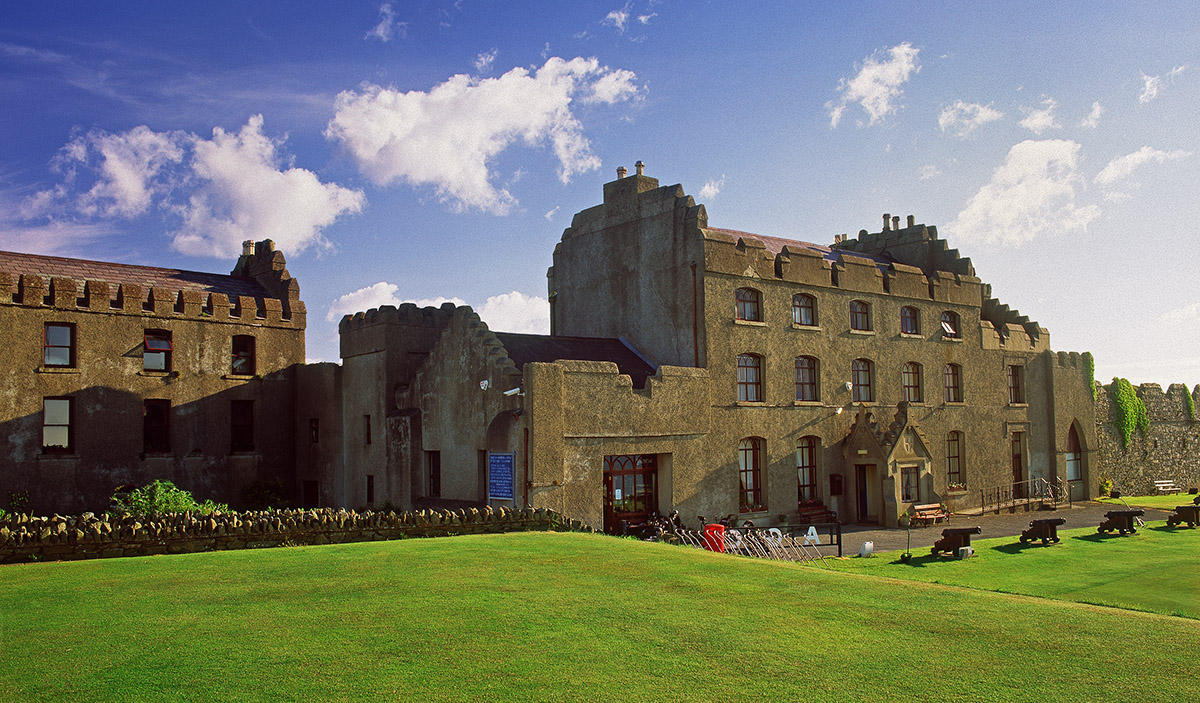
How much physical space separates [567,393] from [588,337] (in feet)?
28.7

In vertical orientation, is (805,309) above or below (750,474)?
above

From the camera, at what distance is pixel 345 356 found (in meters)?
33.1

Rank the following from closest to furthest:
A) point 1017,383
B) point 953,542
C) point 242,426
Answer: point 953,542, point 242,426, point 1017,383

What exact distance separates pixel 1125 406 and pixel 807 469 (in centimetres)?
2392

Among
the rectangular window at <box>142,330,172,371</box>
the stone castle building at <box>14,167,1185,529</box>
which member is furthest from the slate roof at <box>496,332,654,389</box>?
the rectangular window at <box>142,330,172,371</box>

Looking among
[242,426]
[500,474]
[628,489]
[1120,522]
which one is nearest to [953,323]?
[1120,522]

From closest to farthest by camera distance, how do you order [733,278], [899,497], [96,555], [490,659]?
[490,659], [96,555], [733,278], [899,497]

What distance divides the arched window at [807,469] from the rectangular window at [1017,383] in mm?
14017

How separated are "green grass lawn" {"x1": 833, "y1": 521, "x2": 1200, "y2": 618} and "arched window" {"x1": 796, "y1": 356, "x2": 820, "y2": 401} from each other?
298 inches

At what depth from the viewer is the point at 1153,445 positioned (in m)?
47.0

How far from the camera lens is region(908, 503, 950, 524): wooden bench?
1235 inches

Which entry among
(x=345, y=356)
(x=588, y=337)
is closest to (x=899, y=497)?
(x=588, y=337)

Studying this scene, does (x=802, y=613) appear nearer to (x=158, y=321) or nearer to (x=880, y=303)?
(x=880, y=303)

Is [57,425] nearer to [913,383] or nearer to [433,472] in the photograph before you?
[433,472]
